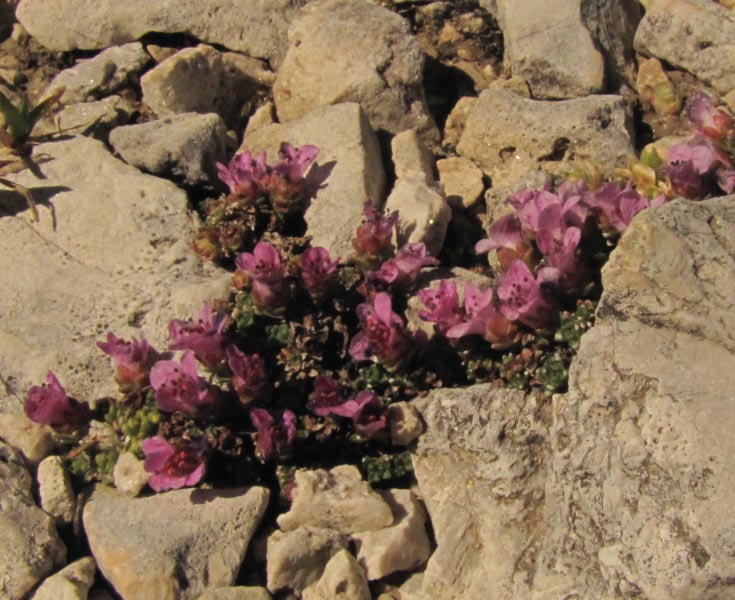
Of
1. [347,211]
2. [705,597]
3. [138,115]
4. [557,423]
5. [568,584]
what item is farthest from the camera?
[138,115]

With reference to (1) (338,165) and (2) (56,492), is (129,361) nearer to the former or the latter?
(2) (56,492)

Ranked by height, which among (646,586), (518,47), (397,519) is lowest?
(397,519)

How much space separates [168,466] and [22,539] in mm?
673

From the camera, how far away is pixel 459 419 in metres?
4.44

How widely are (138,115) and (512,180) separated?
230cm

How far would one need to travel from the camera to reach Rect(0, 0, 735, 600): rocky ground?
378 cm

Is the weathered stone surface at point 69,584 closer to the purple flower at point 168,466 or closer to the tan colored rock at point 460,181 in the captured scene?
the purple flower at point 168,466

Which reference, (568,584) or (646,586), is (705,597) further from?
(568,584)

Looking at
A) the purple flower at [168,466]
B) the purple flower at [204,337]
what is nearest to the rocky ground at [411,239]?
the purple flower at [168,466]

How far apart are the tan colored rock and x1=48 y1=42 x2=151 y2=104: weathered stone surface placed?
2009 mm

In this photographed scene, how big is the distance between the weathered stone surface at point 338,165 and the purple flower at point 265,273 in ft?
1.57

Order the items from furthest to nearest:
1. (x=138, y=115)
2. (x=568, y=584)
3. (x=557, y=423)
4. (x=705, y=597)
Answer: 1. (x=138, y=115)
2. (x=557, y=423)
3. (x=568, y=584)
4. (x=705, y=597)

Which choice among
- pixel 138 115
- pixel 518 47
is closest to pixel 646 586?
pixel 518 47

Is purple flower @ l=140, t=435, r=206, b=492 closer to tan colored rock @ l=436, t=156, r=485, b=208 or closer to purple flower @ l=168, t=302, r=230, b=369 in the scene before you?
purple flower @ l=168, t=302, r=230, b=369
